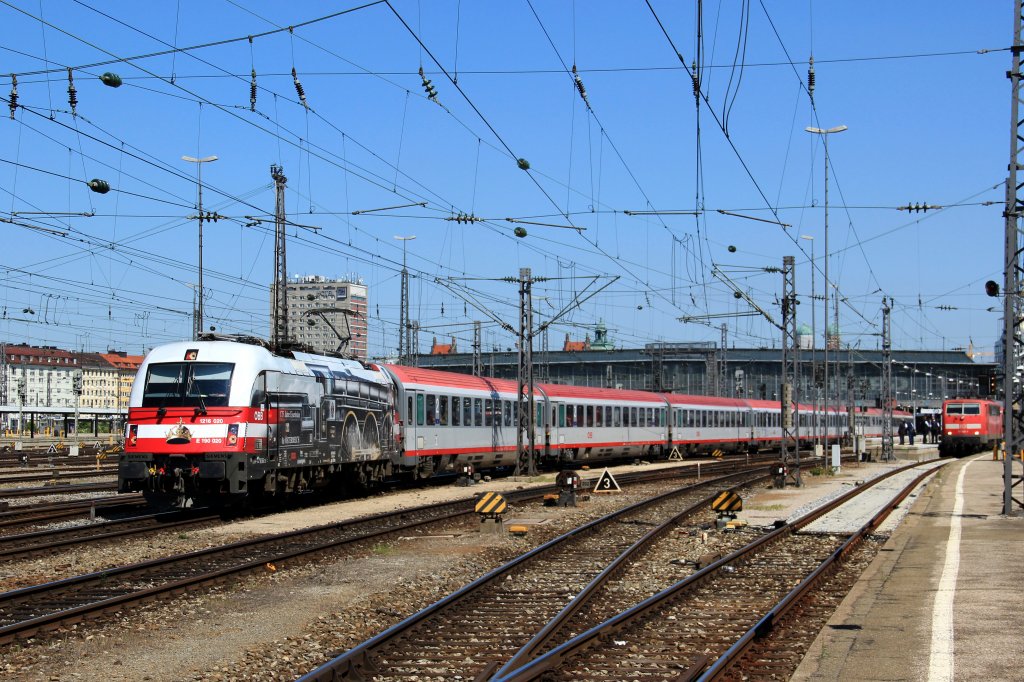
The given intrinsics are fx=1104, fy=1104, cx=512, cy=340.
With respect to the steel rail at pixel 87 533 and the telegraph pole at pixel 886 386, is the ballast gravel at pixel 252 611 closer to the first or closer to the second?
the steel rail at pixel 87 533

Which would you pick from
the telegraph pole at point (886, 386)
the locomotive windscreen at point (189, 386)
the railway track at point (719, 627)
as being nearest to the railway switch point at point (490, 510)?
the railway track at point (719, 627)

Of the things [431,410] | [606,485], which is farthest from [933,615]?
[431,410]

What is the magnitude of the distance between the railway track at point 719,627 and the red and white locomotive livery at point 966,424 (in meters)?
58.1

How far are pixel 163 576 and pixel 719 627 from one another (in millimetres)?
7157

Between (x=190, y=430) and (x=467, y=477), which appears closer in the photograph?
(x=190, y=430)

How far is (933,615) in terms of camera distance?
10.9 m

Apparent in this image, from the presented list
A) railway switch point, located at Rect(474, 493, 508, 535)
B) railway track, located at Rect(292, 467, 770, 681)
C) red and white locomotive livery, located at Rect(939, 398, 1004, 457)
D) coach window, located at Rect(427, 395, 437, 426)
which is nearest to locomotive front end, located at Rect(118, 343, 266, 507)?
railway switch point, located at Rect(474, 493, 508, 535)

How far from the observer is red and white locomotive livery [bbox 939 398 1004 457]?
2768 inches

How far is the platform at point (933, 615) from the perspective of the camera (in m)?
8.62

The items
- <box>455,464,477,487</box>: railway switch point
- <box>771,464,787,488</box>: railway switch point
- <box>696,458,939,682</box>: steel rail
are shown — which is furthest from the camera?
<box>455,464,477,487</box>: railway switch point

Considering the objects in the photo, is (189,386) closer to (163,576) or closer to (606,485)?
(163,576)

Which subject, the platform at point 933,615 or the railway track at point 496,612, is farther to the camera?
the railway track at point 496,612

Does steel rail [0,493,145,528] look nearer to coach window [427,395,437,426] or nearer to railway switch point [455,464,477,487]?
coach window [427,395,437,426]

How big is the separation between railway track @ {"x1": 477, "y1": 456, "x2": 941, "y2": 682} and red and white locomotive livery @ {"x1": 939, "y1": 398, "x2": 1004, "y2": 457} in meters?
58.1
